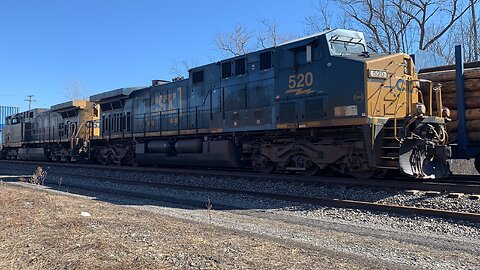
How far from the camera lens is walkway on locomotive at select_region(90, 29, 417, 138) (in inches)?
392

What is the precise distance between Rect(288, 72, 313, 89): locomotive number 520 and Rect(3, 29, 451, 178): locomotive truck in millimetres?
25

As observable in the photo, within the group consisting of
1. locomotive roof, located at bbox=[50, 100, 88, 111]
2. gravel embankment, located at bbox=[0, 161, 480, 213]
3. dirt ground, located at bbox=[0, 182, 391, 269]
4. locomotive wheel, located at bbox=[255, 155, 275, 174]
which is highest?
locomotive roof, located at bbox=[50, 100, 88, 111]

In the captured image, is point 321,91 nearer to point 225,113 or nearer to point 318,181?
point 318,181

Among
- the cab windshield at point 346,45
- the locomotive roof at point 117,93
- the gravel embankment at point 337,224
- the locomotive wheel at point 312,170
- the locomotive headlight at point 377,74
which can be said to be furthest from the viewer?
the locomotive roof at point 117,93

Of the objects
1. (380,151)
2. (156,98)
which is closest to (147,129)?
(156,98)

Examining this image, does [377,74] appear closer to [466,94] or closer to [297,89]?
[297,89]

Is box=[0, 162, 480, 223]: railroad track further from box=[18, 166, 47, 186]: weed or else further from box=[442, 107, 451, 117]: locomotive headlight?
box=[442, 107, 451, 117]: locomotive headlight

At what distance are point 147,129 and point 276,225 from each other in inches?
452

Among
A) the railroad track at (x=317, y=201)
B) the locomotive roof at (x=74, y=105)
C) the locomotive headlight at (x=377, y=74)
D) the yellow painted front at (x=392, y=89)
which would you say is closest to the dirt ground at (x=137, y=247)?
the railroad track at (x=317, y=201)

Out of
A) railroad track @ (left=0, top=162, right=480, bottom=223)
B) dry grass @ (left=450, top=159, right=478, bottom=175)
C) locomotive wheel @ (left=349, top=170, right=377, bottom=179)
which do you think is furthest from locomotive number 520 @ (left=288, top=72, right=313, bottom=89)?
dry grass @ (left=450, top=159, right=478, bottom=175)

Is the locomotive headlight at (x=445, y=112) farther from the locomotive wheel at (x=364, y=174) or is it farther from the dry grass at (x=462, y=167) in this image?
the dry grass at (x=462, y=167)

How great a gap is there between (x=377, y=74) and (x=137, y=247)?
6918 millimetres

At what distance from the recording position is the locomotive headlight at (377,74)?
9.71 meters

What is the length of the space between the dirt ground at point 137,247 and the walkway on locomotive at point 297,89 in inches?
195
